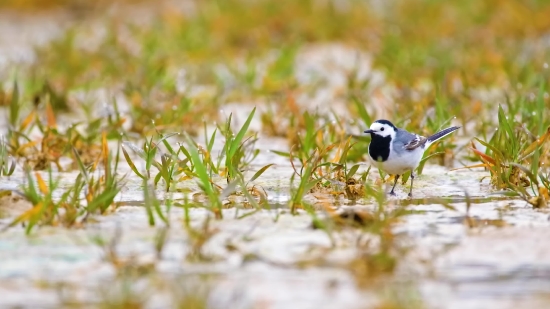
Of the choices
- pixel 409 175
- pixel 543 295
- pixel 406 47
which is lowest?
pixel 543 295

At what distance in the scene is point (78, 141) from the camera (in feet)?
18.9

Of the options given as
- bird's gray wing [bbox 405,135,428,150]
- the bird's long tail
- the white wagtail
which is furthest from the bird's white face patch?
the bird's long tail

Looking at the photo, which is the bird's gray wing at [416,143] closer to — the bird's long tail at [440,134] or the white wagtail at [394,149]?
the white wagtail at [394,149]

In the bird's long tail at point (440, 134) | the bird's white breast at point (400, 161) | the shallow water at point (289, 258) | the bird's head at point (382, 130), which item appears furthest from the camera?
the bird's long tail at point (440, 134)

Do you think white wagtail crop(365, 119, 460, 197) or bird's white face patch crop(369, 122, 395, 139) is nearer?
white wagtail crop(365, 119, 460, 197)

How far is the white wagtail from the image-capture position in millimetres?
4648

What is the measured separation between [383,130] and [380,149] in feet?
0.57

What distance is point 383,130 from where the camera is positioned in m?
4.84

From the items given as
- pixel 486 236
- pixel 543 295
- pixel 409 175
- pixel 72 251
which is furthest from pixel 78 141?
pixel 543 295

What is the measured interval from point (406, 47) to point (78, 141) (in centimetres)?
411

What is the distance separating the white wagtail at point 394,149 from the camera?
15.3 ft

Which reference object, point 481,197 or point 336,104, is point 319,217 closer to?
point 481,197

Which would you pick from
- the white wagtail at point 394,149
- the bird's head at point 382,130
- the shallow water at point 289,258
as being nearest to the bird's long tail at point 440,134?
the white wagtail at point 394,149

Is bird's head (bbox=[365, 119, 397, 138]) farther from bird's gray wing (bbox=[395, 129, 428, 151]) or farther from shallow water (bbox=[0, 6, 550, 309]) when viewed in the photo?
shallow water (bbox=[0, 6, 550, 309])
